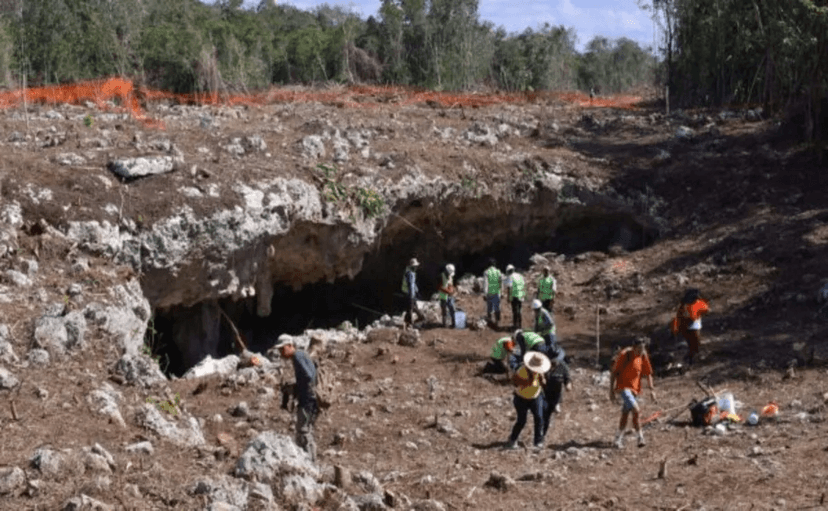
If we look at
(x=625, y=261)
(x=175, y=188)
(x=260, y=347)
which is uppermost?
(x=175, y=188)

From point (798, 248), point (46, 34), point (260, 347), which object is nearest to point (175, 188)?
point (260, 347)

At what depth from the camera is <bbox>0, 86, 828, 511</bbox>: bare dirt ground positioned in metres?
8.39

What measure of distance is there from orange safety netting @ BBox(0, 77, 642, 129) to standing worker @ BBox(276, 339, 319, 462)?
9.30m

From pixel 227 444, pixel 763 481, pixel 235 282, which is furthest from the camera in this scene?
pixel 235 282

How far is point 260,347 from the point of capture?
17.4 m

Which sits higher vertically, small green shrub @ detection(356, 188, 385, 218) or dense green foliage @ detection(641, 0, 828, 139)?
dense green foliage @ detection(641, 0, 828, 139)

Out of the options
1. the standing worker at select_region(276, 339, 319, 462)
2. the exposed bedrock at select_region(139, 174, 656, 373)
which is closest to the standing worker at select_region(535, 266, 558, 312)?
the exposed bedrock at select_region(139, 174, 656, 373)

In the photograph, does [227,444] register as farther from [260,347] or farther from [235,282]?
[260,347]

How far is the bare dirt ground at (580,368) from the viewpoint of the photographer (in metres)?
8.39

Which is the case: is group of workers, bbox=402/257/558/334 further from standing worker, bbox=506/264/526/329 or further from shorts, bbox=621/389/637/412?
shorts, bbox=621/389/637/412

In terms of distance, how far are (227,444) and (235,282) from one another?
520 centimetres

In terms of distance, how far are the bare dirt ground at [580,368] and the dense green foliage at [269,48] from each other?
604cm

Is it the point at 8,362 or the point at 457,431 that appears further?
the point at 457,431

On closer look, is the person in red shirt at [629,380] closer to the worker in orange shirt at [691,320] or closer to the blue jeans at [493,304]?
the worker in orange shirt at [691,320]
